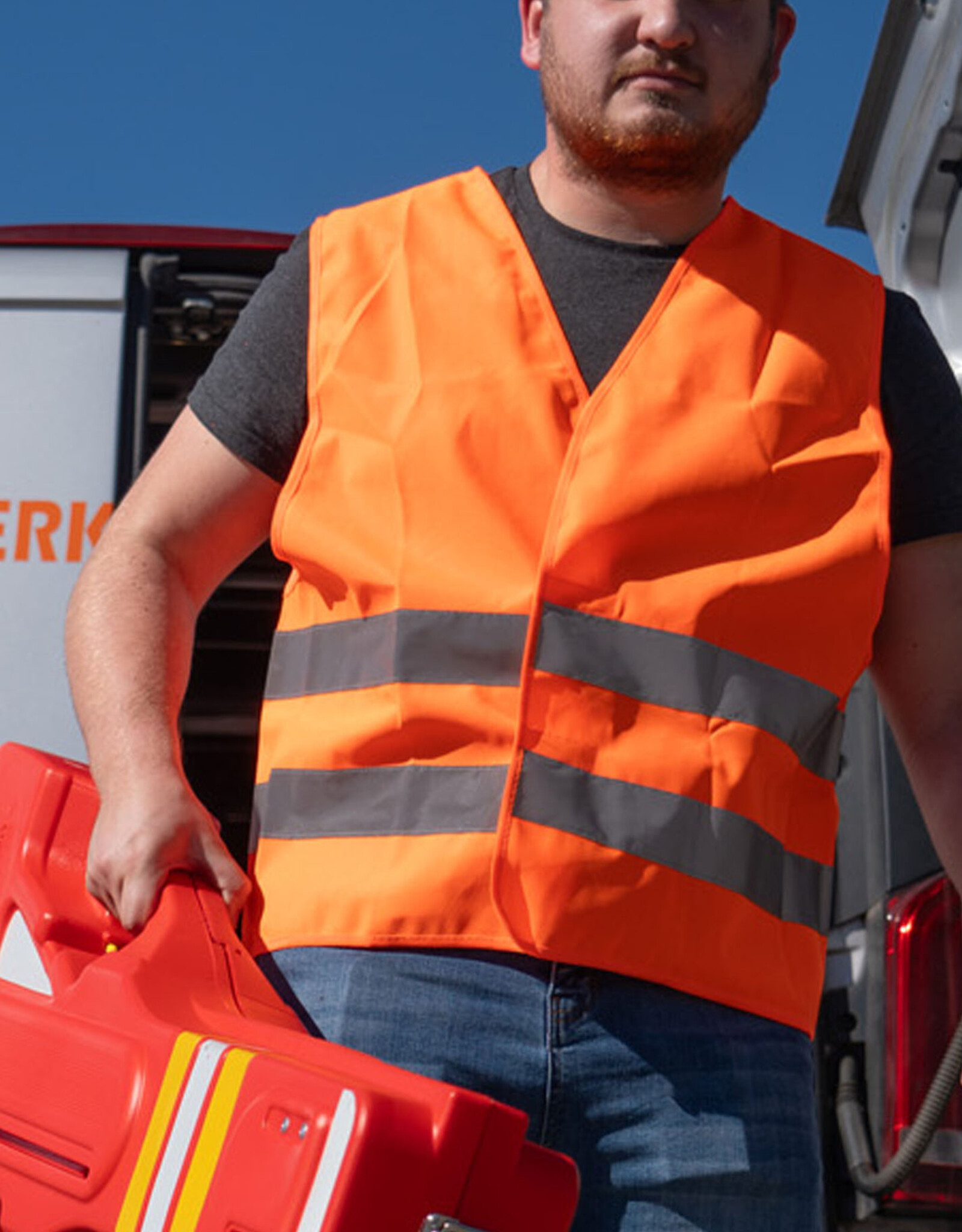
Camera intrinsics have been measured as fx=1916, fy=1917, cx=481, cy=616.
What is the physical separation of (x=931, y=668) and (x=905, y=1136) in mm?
868

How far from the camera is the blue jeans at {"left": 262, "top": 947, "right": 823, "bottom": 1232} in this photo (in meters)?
1.70

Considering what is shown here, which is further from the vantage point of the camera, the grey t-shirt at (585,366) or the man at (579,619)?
the grey t-shirt at (585,366)

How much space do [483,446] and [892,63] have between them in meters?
1.79

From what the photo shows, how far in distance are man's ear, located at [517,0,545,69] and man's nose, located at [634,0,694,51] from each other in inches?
7.6

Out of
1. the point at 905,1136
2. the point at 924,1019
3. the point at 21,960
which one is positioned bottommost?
the point at 905,1136

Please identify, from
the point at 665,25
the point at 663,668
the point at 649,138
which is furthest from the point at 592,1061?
the point at 665,25

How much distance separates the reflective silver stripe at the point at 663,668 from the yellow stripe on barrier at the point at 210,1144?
499mm

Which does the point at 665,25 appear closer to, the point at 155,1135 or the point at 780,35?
the point at 780,35

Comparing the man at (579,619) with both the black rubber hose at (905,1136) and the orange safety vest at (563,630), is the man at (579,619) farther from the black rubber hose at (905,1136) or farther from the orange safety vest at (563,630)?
the black rubber hose at (905,1136)

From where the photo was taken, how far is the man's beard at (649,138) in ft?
6.35

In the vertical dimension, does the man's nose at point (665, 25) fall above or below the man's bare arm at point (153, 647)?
above

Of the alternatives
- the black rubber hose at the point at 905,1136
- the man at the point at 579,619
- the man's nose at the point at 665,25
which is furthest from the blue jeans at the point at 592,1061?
the man's nose at the point at 665,25

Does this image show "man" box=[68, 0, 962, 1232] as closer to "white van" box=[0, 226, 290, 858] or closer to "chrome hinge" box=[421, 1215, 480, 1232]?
"chrome hinge" box=[421, 1215, 480, 1232]

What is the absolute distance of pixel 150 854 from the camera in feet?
5.57
